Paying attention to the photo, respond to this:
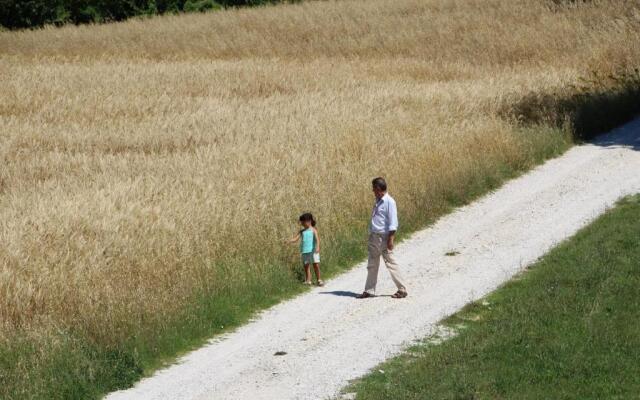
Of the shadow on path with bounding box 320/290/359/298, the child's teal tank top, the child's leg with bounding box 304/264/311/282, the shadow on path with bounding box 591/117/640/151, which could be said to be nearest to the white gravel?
the shadow on path with bounding box 320/290/359/298

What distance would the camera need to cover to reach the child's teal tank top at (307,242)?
52.7ft

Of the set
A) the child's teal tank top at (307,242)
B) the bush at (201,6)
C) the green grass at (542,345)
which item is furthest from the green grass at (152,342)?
the bush at (201,6)

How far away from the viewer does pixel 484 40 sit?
45594mm

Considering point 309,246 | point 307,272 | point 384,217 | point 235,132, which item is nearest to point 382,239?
point 384,217

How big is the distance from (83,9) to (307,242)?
61.4m

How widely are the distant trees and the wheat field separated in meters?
18.0

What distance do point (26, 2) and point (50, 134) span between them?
49.2 metres

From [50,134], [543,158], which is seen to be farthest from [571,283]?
[50,134]

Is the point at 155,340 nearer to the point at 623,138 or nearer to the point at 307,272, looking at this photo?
the point at 307,272

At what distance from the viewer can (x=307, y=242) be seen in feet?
52.7

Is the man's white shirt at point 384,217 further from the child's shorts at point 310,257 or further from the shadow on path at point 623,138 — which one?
the shadow on path at point 623,138

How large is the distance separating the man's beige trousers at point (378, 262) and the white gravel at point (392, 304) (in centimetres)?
27

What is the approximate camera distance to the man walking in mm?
15172

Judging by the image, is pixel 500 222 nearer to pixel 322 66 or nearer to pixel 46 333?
pixel 46 333
